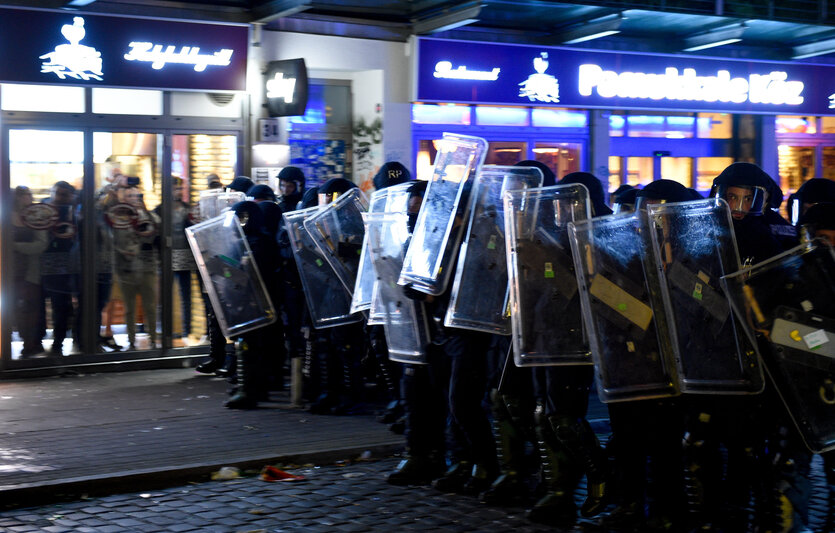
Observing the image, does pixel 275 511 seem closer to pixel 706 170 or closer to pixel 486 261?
pixel 486 261

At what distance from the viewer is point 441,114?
1434 centimetres

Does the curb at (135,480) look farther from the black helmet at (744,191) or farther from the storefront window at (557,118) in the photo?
the storefront window at (557,118)

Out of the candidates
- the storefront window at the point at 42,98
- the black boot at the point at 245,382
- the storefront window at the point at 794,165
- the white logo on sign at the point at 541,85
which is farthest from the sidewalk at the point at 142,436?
the storefront window at the point at 794,165

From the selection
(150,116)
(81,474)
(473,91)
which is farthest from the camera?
(473,91)

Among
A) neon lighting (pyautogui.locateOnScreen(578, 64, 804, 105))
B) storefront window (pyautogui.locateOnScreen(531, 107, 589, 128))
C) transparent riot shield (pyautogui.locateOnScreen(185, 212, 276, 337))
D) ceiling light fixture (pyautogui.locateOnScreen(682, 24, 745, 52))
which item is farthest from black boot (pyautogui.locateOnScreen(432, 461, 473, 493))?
ceiling light fixture (pyautogui.locateOnScreen(682, 24, 745, 52))

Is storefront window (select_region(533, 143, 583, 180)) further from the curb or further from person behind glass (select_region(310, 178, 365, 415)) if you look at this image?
the curb

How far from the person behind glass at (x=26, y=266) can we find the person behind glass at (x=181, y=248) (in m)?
1.32

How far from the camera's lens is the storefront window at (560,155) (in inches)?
595

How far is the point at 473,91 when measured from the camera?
1422 centimetres

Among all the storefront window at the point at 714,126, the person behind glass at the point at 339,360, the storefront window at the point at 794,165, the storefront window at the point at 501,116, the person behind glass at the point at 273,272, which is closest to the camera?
the person behind glass at the point at 339,360

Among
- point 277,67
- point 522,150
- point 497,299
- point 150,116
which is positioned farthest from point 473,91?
point 497,299

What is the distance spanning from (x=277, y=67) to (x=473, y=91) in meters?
3.00

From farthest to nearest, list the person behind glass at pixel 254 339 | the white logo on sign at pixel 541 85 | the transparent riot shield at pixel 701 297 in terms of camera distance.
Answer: the white logo on sign at pixel 541 85 < the person behind glass at pixel 254 339 < the transparent riot shield at pixel 701 297

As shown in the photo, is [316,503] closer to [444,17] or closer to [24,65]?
[24,65]
